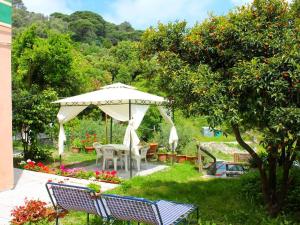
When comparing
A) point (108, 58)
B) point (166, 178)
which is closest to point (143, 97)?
point (166, 178)

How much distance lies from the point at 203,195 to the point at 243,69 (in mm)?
4391

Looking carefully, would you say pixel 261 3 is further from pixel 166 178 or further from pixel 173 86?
pixel 166 178

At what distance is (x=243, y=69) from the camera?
19.1ft

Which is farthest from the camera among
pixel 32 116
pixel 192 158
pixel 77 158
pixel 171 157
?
pixel 77 158

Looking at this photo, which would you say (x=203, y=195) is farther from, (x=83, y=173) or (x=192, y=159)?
(x=192, y=159)

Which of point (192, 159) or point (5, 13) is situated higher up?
point (5, 13)

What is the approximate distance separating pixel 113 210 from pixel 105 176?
5.45m

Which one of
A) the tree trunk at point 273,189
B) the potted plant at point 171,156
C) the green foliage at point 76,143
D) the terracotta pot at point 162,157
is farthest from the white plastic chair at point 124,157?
the tree trunk at point 273,189

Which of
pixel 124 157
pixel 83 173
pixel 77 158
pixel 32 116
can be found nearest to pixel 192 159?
pixel 124 157

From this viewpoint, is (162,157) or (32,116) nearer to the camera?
(32,116)

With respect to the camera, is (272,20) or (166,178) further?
(166,178)

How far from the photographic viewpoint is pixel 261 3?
6.44m

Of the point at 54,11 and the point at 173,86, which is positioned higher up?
the point at 54,11

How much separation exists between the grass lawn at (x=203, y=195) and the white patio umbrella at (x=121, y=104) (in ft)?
5.26
